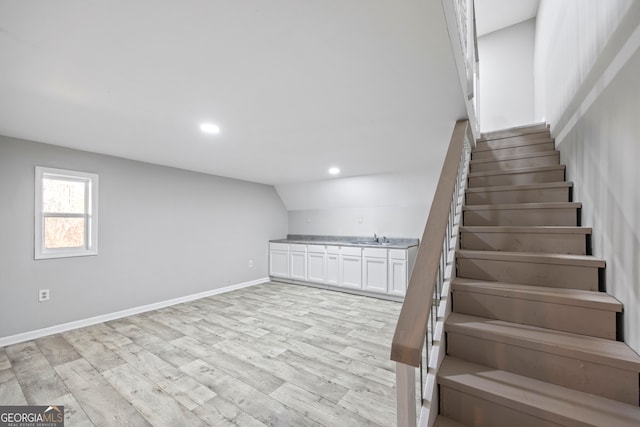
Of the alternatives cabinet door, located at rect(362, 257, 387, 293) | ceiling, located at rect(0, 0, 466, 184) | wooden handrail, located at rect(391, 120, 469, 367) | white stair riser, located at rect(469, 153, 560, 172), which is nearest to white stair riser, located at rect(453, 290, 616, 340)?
wooden handrail, located at rect(391, 120, 469, 367)

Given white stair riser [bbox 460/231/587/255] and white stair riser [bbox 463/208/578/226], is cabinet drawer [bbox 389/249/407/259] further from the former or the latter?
white stair riser [bbox 460/231/587/255]

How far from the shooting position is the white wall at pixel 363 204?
4500 millimetres

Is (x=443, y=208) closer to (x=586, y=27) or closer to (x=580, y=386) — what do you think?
(x=580, y=386)

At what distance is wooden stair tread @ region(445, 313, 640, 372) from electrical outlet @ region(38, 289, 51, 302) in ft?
13.3

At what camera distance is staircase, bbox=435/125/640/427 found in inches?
44.0

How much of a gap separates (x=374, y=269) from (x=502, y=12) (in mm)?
4378

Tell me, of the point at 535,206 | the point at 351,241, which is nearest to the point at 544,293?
the point at 535,206

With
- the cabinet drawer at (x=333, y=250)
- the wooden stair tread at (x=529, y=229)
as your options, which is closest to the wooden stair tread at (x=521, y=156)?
the wooden stair tread at (x=529, y=229)

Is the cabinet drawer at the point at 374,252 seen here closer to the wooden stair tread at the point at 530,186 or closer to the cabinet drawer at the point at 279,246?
the cabinet drawer at the point at 279,246

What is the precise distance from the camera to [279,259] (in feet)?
18.3

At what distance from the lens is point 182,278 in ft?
13.8

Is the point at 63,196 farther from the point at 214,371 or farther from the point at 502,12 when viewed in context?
the point at 502,12

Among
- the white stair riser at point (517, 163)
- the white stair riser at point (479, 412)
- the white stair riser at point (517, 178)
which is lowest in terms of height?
the white stair riser at point (479, 412)

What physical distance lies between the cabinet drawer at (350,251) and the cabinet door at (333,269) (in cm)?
14
